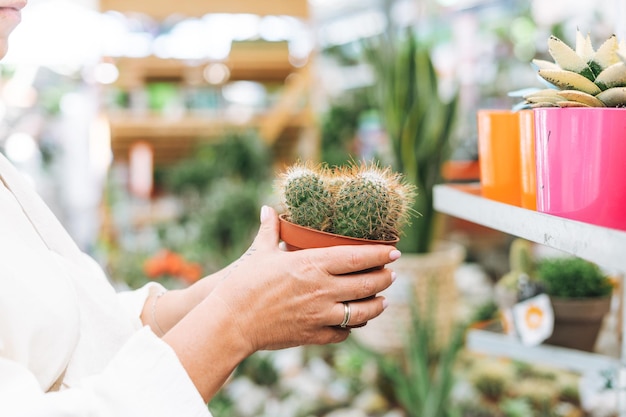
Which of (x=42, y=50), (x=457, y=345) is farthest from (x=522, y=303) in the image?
(x=42, y=50)

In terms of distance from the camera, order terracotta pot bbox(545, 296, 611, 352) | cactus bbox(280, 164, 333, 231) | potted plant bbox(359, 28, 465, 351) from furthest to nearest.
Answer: potted plant bbox(359, 28, 465, 351), terracotta pot bbox(545, 296, 611, 352), cactus bbox(280, 164, 333, 231)

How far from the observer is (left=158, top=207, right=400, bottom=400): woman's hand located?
846mm

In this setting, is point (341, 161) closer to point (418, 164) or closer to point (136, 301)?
point (418, 164)

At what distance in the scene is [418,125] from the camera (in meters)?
2.69

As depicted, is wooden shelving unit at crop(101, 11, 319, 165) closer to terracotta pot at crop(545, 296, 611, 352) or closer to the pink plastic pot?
terracotta pot at crop(545, 296, 611, 352)

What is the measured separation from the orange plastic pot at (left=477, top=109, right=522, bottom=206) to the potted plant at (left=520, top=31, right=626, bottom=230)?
0.74 ft

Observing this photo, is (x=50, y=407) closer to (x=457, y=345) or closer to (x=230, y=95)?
(x=457, y=345)

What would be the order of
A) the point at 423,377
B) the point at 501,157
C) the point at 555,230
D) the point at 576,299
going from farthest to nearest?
the point at 423,377
the point at 576,299
the point at 501,157
the point at 555,230

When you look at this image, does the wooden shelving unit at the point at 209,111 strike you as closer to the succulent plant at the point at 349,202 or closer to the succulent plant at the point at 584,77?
the succulent plant at the point at 349,202

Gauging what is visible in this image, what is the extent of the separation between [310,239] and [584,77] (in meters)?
0.40

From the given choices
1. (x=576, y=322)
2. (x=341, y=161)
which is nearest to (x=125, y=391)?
(x=576, y=322)

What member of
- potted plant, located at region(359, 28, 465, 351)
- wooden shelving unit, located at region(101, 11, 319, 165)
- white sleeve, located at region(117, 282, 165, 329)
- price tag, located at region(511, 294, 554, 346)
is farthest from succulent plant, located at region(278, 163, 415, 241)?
wooden shelving unit, located at region(101, 11, 319, 165)

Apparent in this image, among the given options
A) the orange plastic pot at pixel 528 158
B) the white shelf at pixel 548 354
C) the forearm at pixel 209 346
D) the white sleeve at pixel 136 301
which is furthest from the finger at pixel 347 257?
the white shelf at pixel 548 354

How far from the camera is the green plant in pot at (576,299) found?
1.57 m
